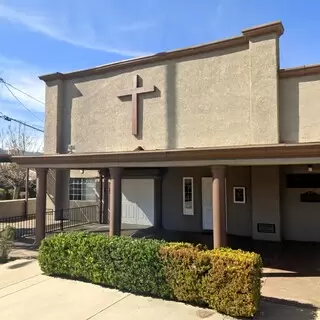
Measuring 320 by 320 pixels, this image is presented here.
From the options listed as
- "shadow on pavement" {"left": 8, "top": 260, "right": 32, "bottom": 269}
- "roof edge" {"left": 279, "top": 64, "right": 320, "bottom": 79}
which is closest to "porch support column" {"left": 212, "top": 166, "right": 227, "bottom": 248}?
"roof edge" {"left": 279, "top": 64, "right": 320, "bottom": 79}

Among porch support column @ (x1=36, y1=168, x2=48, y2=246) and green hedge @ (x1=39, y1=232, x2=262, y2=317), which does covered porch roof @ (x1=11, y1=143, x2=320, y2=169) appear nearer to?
porch support column @ (x1=36, y1=168, x2=48, y2=246)

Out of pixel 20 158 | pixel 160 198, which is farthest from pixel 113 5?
pixel 160 198

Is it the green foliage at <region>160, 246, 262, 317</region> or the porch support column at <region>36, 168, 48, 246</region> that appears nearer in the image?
the green foliage at <region>160, 246, 262, 317</region>

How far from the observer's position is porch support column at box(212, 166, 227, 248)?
25.9ft

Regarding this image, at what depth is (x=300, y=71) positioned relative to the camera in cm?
827

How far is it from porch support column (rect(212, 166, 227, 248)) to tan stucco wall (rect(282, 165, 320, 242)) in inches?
170

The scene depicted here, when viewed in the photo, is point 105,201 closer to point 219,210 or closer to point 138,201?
point 138,201

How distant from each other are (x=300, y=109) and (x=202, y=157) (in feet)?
8.90

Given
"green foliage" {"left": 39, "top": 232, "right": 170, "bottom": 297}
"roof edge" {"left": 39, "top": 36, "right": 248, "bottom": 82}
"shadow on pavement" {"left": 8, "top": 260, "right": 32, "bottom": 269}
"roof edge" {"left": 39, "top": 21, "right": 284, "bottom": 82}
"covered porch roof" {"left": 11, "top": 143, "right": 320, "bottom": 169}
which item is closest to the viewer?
"green foliage" {"left": 39, "top": 232, "right": 170, "bottom": 297}

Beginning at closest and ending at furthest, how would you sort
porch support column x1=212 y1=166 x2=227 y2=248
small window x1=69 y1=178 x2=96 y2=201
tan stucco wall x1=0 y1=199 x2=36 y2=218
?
1. porch support column x1=212 y1=166 x2=227 y2=248
2. small window x1=69 y1=178 x2=96 y2=201
3. tan stucco wall x1=0 y1=199 x2=36 y2=218

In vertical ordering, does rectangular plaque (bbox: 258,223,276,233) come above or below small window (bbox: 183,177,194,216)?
below

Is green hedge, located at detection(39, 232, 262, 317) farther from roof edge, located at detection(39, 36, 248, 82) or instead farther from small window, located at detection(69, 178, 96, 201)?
small window, located at detection(69, 178, 96, 201)

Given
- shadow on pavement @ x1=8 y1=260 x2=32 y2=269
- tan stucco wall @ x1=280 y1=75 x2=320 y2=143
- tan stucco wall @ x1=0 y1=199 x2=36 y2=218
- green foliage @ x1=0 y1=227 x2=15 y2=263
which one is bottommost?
shadow on pavement @ x1=8 y1=260 x2=32 y2=269

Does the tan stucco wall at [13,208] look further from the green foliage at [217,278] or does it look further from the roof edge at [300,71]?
the roof edge at [300,71]
